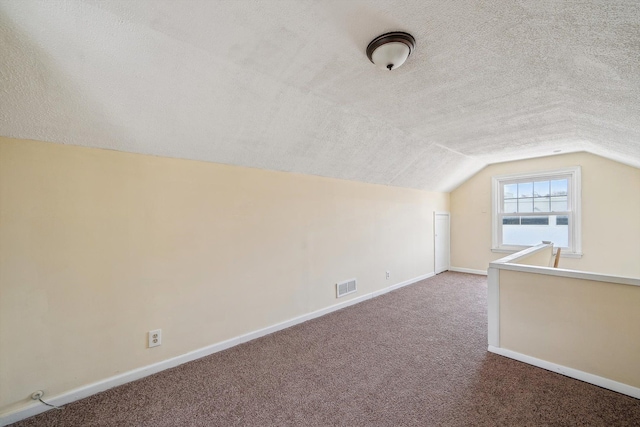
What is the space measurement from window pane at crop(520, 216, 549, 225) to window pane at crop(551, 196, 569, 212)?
0.70 feet

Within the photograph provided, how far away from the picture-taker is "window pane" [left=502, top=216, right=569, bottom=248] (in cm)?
461

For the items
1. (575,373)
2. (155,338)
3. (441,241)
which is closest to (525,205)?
(441,241)

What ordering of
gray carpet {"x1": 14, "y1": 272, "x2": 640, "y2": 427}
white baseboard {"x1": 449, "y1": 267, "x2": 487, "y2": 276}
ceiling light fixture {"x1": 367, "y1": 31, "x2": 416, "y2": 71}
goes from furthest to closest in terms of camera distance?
1. white baseboard {"x1": 449, "y1": 267, "x2": 487, "y2": 276}
2. gray carpet {"x1": 14, "y1": 272, "x2": 640, "y2": 427}
3. ceiling light fixture {"x1": 367, "y1": 31, "x2": 416, "y2": 71}

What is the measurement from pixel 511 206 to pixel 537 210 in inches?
16.7

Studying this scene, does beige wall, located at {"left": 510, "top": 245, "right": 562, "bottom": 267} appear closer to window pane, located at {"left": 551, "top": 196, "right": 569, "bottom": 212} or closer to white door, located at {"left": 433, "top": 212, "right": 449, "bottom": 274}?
window pane, located at {"left": 551, "top": 196, "right": 569, "bottom": 212}

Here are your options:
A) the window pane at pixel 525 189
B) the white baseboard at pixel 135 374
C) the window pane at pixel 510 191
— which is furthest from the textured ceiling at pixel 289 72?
the window pane at pixel 510 191

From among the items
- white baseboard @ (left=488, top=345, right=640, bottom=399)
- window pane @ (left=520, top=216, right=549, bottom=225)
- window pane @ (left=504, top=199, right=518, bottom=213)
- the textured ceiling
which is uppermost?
the textured ceiling

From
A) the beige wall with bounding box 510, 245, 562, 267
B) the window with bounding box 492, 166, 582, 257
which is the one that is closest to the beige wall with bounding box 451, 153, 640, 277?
the window with bounding box 492, 166, 582, 257

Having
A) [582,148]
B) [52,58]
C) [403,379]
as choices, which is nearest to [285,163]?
[52,58]

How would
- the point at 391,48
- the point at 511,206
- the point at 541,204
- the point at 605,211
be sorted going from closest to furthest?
1. the point at 391,48
2. the point at 605,211
3. the point at 541,204
4. the point at 511,206

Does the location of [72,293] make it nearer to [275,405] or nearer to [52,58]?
[52,58]

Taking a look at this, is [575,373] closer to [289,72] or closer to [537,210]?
[289,72]

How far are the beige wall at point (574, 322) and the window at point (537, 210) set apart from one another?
10.7 ft

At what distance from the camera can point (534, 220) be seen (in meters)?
4.93
